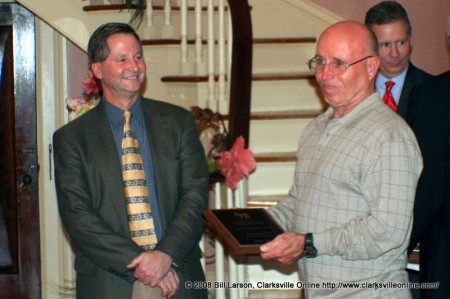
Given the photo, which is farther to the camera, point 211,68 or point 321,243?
point 211,68

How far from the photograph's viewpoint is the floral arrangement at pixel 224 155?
4.05 meters

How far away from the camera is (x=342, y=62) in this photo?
247 cm

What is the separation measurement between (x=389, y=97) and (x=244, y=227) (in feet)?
3.83

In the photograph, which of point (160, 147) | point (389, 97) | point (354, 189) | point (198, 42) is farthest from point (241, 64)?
point (354, 189)

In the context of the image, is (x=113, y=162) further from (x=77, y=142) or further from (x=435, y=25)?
(x=435, y=25)

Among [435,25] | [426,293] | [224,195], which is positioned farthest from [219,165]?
[435,25]

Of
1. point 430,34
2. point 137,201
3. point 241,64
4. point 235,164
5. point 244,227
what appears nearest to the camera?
point 244,227

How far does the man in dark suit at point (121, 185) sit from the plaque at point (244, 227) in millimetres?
188

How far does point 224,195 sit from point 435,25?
80.0 inches

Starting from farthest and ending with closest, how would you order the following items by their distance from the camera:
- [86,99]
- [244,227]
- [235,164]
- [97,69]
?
[235,164], [86,99], [97,69], [244,227]


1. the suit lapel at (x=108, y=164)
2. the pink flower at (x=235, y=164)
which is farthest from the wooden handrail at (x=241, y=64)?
the suit lapel at (x=108, y=164)

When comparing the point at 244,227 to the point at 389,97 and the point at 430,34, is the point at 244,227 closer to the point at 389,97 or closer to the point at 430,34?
the point at 389,97

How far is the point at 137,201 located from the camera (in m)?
2.79

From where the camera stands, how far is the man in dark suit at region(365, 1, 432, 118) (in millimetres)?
3422
